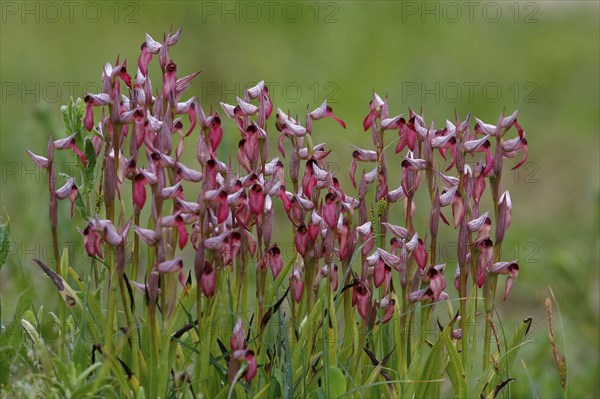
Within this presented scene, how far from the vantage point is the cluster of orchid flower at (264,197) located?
2258 mm

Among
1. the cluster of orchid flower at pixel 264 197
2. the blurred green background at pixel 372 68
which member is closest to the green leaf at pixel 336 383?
the cluster of orchid flower at pixel 264 197

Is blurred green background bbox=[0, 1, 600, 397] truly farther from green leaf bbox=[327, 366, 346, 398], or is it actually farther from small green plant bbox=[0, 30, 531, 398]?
green leaf bbox=[327, 366, 346, 398]

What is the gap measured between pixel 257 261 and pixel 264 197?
7.6 inches

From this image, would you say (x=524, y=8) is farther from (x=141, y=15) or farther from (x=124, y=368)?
(x=124, y=368)

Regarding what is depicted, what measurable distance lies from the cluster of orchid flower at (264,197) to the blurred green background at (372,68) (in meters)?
3.34

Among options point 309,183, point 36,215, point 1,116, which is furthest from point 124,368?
point 1,116

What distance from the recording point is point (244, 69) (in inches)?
344

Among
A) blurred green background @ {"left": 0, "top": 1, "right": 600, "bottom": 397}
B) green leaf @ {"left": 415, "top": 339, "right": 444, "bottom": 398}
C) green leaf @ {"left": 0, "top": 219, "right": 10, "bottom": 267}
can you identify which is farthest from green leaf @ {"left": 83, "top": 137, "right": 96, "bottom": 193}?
blurred green background @ {"left": 0, "top": 1, "right": 600, "bottom": 397}

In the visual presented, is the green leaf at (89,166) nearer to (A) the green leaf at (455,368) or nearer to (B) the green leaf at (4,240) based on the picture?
(B) the green leaf at (4,240)

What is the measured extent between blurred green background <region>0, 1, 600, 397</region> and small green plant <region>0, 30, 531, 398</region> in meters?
3.28

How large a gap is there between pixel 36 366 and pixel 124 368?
0.86ft

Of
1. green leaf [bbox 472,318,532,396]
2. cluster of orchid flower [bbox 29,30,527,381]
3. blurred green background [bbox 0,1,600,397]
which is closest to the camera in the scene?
cluster of orchid flower [bbox 29,30,527,381]

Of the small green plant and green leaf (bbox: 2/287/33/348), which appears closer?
the small green plant

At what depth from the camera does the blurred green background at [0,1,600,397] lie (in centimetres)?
688
